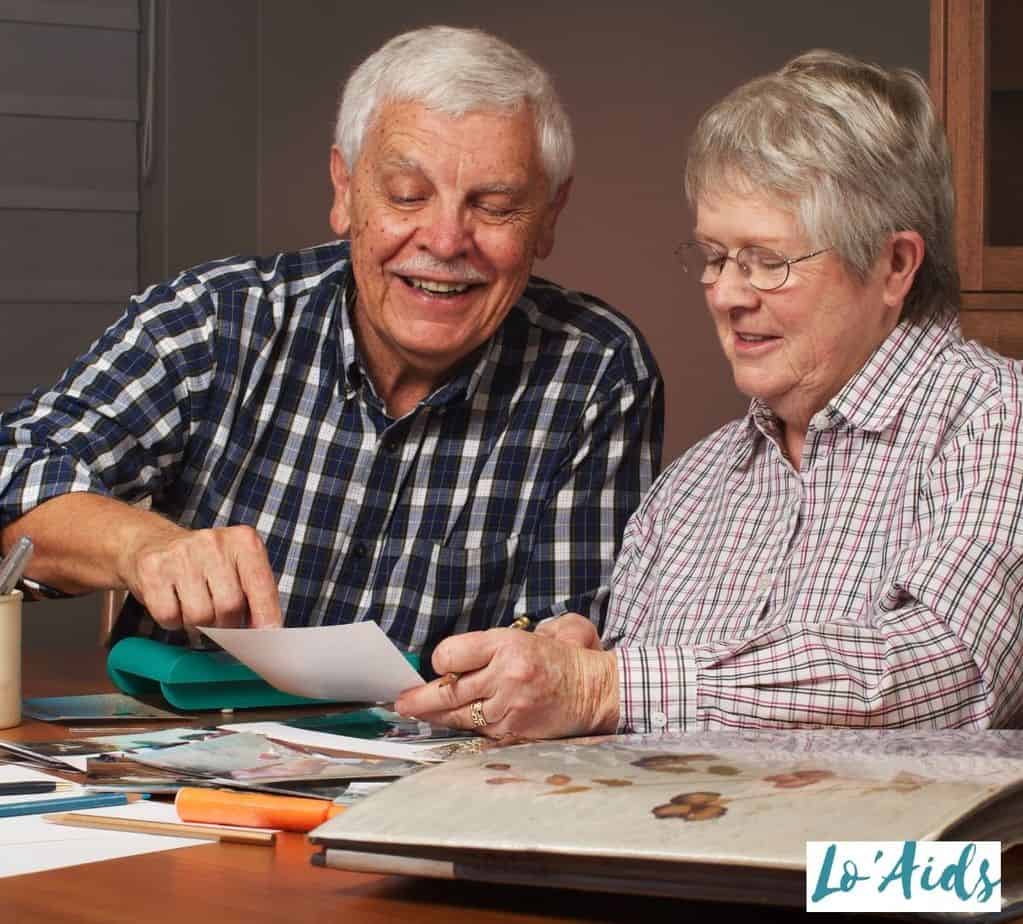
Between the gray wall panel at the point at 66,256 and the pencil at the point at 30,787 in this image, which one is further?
the gray wall panel at the point at 66,256

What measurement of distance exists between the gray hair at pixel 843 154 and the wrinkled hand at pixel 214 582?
0.56 metres

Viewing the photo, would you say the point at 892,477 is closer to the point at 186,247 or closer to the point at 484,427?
the point at 484,427

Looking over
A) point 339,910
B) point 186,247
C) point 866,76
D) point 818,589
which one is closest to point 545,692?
point 818,589

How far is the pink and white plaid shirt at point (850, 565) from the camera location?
126 centimetres

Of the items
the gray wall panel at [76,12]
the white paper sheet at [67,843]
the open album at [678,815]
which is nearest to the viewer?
the open album at [678,815]

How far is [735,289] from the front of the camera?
60.1 inches

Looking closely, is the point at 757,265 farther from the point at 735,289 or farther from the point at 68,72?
the point at 68,72

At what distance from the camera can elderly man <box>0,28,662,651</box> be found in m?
1.86

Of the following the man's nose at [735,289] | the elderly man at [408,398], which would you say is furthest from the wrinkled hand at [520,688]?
the elderly man at [408,398]

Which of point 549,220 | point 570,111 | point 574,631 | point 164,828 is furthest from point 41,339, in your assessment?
point 164,828

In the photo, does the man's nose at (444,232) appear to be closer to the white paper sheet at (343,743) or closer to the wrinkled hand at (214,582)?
the wrinkled hand at (214,582)

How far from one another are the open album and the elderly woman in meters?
0.34

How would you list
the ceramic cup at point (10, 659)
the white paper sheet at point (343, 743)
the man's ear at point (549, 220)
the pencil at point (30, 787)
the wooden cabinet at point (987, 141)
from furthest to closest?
1. the wooden cabinet at point (987, 141)
2. the man's ear at point (549, 220)
3. the ceramic cup at point (10, 659)
4. the white paper sheet at point (343, 743)
5. the pencil at point (30, 787)

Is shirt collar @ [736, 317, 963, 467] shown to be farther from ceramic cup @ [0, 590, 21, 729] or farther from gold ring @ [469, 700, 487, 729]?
ceramic cup @ [0, 590, 21, 729]
